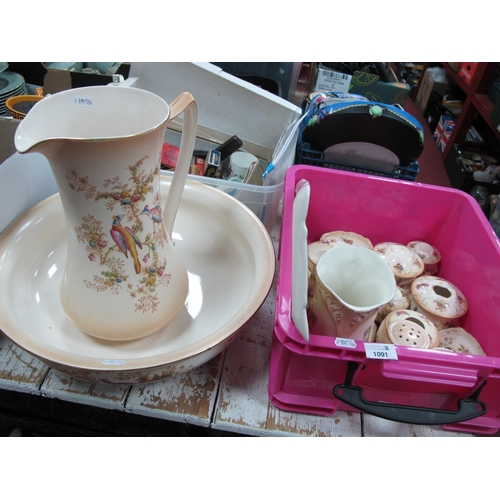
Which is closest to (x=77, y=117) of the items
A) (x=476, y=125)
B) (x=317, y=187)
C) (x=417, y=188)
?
(x=317, y=187)

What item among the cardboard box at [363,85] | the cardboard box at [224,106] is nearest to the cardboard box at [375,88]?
the cardboard box at [363,85]

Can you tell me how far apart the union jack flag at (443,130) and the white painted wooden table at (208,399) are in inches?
66.0

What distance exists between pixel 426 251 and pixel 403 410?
14.2 inches

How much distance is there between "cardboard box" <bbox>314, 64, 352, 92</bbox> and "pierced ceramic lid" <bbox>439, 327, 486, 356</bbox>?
0.78 m

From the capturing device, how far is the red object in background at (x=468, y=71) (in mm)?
1605

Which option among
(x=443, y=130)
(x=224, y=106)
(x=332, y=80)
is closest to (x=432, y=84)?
(x=443, y=130)

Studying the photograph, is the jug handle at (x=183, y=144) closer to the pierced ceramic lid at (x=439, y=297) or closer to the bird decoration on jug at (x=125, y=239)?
the bird decoration on jug at (x=125, y=239)

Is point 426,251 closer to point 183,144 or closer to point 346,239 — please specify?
point 346,239

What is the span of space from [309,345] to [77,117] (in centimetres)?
35

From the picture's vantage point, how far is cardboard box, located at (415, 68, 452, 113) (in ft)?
6.55

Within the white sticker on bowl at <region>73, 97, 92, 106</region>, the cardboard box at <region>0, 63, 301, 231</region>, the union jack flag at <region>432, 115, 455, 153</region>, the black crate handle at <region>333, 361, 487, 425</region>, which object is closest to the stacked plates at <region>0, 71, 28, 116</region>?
the cardboard box at <region>0, 63, 301, 231</region>

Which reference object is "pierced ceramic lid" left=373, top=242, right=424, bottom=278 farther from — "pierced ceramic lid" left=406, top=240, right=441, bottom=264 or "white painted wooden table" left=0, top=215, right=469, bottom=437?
"white painted wooden table" left=0, top=215, right=469, bottom=437

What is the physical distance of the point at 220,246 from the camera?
1.91 feet

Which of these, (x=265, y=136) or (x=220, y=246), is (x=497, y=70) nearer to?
(x=265, y=136)
